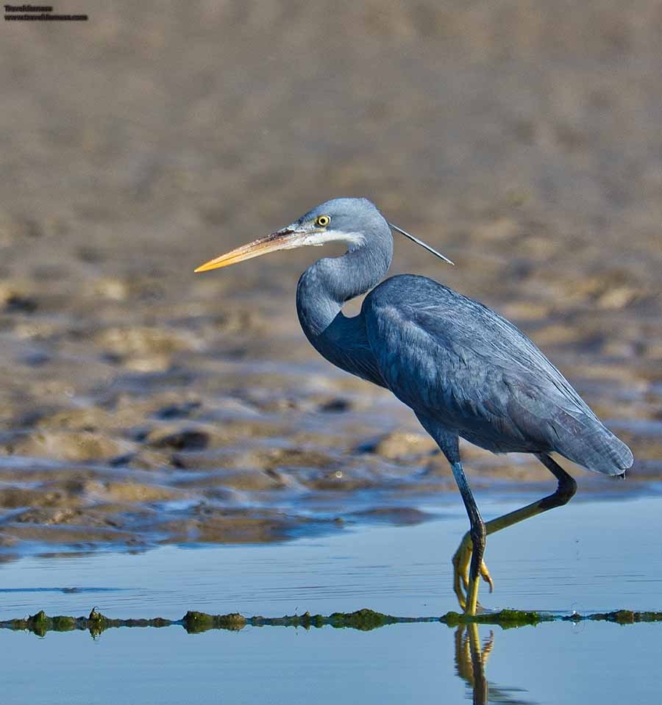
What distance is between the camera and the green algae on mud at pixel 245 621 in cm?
602

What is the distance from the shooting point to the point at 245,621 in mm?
6066

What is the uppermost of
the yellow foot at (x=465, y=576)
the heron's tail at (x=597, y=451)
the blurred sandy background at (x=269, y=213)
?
the blurred sandy background at (x=269, y=213)

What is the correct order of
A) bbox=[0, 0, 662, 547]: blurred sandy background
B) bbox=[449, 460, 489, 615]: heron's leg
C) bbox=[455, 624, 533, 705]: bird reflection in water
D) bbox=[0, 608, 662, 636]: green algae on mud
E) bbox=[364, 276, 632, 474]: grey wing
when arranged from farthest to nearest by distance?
bbox=[0, 0, 662, 547]: blurred sandy background, bbox=[364, 276, 632, 474]: grey wing, bbox=[449, 460, 489, 615]: heron's leg, bbox=[0, 608, 662, 636]: green algae on mud, bbox=[455, 624, 533, 705]: bird reflection in water

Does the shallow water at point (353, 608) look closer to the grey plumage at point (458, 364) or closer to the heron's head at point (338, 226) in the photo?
the grey plumage at point (458, 364)

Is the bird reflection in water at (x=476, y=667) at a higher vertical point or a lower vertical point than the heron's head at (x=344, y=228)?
lower

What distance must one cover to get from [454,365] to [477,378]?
0.12 metres

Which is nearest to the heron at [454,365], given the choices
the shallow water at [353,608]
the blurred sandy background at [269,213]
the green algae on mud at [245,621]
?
the shallow water at [353,608]

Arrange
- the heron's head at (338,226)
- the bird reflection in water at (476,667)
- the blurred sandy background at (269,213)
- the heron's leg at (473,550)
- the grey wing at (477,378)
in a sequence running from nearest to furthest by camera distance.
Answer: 1. the bird reflection in water at (476,667)
2. the heron's leg at (473,550)
3. the grey wing at (477,378)
4. the heron's head at (338,226)
5. the blurred sandy background at (269,213)

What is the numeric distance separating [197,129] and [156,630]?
31.3 feet

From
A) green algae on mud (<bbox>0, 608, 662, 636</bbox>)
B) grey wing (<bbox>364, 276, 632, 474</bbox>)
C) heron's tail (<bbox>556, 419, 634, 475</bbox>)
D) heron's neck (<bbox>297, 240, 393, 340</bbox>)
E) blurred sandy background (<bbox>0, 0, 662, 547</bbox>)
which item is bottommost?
green algae on mud (<bbox>0, 608, 662, 636</bbox>)

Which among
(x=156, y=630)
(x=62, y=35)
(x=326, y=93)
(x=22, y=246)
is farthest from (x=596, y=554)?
(x=62, y=35)

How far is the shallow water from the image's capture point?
5.35 metres

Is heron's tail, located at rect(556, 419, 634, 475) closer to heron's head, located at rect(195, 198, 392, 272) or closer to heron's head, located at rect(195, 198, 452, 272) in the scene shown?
heron's head, located at rect(195, 198, 452, 272)

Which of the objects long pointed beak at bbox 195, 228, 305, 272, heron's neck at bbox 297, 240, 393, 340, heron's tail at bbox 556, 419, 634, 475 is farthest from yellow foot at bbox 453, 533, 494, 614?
long pointed beak at bbox 195, 228, 305, 272
